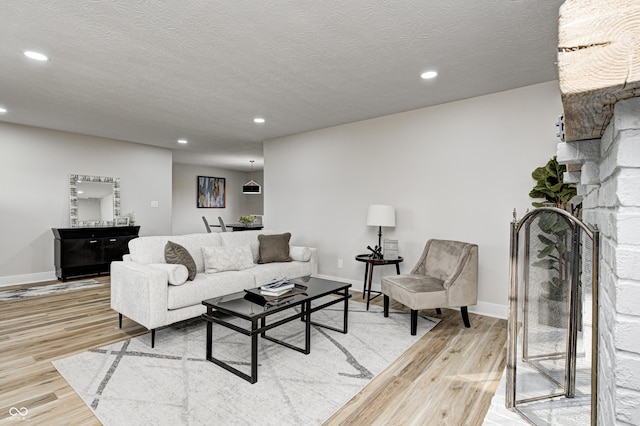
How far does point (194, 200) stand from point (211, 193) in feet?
1.97

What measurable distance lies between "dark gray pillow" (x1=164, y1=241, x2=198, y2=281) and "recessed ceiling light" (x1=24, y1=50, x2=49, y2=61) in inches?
73.5

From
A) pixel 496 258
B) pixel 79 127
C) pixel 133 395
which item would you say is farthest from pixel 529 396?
pixel 79 127

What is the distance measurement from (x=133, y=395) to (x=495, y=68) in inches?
149

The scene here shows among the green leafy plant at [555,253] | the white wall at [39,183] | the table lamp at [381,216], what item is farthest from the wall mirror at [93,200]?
the green leafy plant at [555,253]

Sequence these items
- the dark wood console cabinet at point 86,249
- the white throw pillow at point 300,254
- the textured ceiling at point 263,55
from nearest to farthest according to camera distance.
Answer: the textured ceiling at point 263,55, the white throw pillow at point 300,254, the dark wood console cabinet at point 86,249

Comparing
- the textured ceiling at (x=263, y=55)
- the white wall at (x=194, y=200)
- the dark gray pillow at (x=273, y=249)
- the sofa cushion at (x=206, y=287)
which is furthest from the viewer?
the white wall at (x=194, y=200)

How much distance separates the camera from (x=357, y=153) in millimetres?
4863

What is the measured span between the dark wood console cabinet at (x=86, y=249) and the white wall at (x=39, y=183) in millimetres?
264

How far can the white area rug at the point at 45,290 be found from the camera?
14.6ft

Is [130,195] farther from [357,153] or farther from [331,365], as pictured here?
[331,365]

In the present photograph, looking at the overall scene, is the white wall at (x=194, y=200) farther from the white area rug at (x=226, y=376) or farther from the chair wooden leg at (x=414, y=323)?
the chair wooden leg at (x=414, y=323)

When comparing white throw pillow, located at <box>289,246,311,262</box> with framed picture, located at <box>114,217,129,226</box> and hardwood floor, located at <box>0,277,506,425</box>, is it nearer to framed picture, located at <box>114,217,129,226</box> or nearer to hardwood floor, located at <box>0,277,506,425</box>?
hardwood floor, located at <box>0,277,506,425</box>

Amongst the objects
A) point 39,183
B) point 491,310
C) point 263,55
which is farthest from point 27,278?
point 491,310

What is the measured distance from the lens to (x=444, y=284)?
3.19 m
